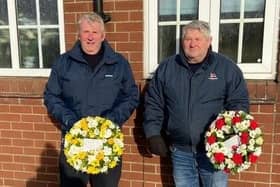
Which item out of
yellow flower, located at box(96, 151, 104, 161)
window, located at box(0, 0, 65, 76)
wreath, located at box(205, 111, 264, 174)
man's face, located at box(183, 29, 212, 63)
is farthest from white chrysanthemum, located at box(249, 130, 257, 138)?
window, located at box(0, 0, 65, 76)

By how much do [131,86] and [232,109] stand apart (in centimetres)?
74

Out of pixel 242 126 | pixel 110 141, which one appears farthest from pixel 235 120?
pixel 110 141

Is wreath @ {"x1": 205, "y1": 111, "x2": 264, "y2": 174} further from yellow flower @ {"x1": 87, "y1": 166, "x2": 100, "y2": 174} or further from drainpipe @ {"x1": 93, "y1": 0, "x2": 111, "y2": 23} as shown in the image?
drainpipe @ {"x1": 93, "y1": 0, "x2": 111, "y2": 23}

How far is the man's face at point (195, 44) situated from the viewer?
230 cm

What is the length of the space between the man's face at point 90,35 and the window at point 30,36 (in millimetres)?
965

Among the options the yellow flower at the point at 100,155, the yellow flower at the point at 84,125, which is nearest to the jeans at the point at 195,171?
the yellow flower at the point at 100,155

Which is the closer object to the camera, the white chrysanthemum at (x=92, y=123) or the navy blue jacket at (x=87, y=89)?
the white chrysanthemum at (x=92, y=123)

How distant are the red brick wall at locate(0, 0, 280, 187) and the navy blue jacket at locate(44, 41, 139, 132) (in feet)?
1.92

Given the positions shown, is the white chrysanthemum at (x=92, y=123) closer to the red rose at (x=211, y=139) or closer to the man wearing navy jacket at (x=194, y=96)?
the man wearing navy jacket at (x=194, y=96)

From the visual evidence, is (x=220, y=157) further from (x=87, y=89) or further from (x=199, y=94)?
(x=87, y=89)

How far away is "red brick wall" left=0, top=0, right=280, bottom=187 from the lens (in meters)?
2.98

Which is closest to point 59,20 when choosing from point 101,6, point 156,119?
point 101,6

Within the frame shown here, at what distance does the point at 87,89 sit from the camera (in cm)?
249

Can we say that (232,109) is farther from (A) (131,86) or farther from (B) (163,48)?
(B) (163,48)
